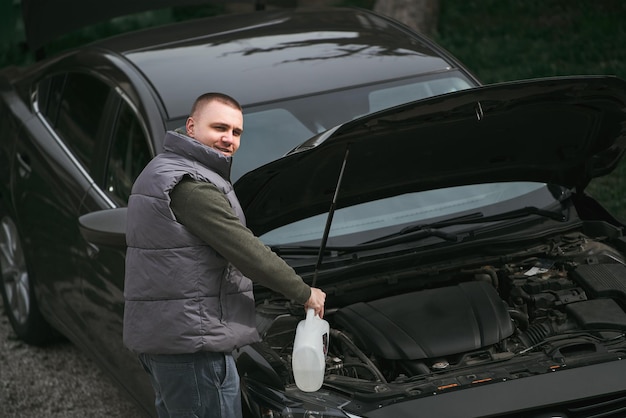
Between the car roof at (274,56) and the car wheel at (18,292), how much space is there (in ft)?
4.02

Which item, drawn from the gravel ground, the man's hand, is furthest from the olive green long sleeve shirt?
the gravel ground

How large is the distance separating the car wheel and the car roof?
1.22m

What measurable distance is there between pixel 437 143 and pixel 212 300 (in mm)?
1136

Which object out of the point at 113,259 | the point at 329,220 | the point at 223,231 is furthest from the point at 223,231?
the point at 113,259

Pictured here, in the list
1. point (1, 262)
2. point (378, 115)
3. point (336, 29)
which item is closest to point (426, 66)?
point (336, 29)

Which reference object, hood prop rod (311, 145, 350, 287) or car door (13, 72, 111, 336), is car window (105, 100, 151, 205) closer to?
car door (13, 72, 111, 336)

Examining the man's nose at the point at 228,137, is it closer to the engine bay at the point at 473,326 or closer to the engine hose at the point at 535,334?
the engine bay at the point at 473,326

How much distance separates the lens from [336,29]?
5473 millimetres

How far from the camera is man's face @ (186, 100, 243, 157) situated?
3.69 metres

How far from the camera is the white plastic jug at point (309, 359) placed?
3.58 m

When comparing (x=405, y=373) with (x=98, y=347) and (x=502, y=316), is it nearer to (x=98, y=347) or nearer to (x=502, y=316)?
(x=502, y=316)

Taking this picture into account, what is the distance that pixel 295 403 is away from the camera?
358 cm

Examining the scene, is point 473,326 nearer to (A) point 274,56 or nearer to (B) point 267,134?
(B) point 267,134

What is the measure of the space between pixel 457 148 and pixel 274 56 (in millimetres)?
1198
